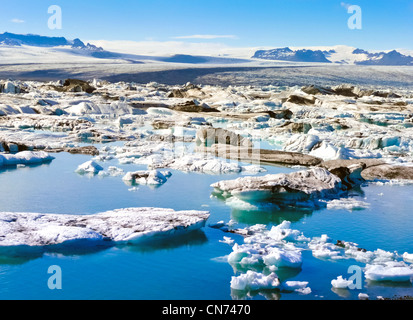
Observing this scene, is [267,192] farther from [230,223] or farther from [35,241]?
[35,241]

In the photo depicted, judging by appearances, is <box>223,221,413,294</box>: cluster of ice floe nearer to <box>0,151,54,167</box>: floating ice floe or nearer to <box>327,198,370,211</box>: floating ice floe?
<box>327,198,370,211</box>: floating ice floe

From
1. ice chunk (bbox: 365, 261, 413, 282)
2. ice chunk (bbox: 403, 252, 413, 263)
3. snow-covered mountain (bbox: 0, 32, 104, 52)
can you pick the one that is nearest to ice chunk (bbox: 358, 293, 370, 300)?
ice chunk (bbox: 365, 261, 413, 282)

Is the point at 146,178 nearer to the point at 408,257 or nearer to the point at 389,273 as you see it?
the point at 408,257

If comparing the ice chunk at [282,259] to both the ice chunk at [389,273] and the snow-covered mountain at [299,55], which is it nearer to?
the ice chunk at [389,273]

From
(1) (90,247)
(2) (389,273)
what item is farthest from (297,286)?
(1) (90,247)

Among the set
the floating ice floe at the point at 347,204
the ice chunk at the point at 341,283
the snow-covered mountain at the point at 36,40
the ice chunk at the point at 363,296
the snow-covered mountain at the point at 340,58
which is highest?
the snow-covered mountain at the point at 36,40

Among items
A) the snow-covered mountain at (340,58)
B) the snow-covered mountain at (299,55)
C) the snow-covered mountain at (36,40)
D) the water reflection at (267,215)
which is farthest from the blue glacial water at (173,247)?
the snow-covered mountain at (36,40)

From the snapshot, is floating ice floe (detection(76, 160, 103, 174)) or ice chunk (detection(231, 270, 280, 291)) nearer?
ice chunk (detection(231, 270, 280, 291))
